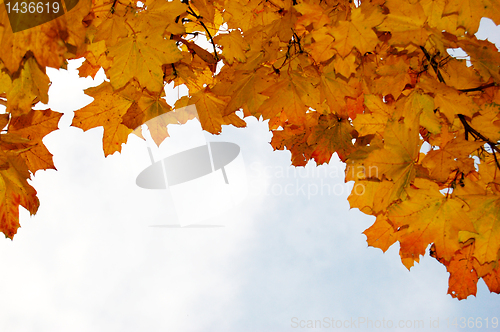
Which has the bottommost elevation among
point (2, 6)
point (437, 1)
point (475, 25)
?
point (2, 6)

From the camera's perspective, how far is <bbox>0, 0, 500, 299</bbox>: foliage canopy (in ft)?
4.97

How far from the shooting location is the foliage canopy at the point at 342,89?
59.6 inches

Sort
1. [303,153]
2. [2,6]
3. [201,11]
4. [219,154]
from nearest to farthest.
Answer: [2,6], [201,11], [219,154], [303,153]

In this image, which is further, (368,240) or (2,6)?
(368,240)

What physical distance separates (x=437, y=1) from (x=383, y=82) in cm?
52

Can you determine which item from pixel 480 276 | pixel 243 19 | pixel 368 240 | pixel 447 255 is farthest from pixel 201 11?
pixel 480 276

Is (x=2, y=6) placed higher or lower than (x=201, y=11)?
Result: lower

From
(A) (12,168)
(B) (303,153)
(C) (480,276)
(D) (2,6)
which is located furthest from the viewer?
(B) (303,153)

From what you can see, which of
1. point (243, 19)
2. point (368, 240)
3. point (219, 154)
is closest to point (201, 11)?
point (243, 19)

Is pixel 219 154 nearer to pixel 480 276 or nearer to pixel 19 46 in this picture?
pixel 19 46

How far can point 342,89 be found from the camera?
81.4 inches

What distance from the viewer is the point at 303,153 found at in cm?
312

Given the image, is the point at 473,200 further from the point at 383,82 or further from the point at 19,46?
the point at 19,46

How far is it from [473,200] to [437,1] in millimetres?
959
